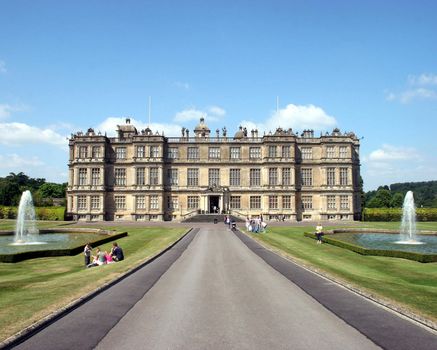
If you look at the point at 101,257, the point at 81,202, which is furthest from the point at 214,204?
the point at 101,257

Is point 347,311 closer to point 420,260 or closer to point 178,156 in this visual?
point 420,260

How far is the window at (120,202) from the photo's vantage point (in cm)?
8412

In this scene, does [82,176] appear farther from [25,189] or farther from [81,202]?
[25,189]

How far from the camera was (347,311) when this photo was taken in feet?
46.3

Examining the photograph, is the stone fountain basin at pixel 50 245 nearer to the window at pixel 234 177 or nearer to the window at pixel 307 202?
the window at pixel 234 177

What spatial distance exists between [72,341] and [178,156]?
7455 cm

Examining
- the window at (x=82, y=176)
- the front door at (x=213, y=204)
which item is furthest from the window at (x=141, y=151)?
the front door at (x=213, y=204)

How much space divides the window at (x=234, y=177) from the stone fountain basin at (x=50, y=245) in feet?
116

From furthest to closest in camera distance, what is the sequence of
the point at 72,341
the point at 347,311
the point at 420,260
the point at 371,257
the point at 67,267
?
the point at 371,257 → the point at 420,260 → the point at 67,267 → the point at 347,311 → the point at 72,341

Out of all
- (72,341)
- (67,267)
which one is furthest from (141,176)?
(72,341)

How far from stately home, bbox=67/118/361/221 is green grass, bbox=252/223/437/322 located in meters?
40.4

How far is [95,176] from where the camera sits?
8319 cm

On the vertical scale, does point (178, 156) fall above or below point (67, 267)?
above

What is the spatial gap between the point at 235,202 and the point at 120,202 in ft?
74.8
